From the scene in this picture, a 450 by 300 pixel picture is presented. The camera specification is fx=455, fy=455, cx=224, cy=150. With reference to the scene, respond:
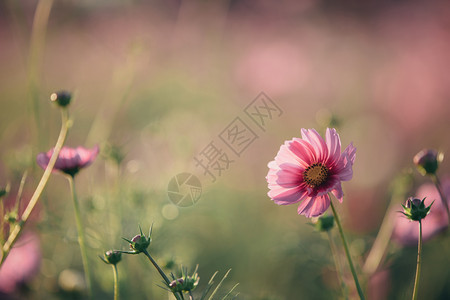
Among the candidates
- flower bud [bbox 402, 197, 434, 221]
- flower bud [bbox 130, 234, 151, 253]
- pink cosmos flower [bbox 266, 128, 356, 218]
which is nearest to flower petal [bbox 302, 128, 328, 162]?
pink cosmos flower [bbox 266, 128, 356, 218]

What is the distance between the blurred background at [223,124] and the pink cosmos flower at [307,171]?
6.4 inches

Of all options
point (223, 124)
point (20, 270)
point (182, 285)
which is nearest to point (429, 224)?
point (182, 285)

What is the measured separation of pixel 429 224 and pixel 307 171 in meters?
0.33

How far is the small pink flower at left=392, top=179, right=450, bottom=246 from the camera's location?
728mm

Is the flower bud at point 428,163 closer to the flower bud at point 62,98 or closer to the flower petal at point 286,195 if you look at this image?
the flower petal at point 286,195

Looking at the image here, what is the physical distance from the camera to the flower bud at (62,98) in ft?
1.99

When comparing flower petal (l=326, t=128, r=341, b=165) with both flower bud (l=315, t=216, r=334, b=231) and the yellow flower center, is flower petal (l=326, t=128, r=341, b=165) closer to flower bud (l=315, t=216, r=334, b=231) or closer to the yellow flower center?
the yellow flower center

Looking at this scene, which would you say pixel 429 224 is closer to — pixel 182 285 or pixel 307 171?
pixel 307 171

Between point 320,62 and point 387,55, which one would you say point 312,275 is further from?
point 387,55

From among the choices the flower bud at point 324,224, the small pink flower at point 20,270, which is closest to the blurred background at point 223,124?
the small pink flower at point 20,270

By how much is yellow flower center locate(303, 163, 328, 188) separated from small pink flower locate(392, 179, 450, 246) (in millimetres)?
230

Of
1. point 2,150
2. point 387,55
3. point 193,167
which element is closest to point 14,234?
point 193,167

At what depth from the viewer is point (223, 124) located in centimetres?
156

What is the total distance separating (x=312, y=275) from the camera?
1134mm
